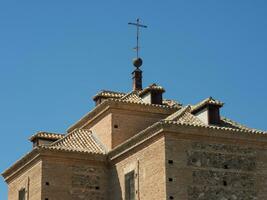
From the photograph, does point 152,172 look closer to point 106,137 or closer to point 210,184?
point 210,184

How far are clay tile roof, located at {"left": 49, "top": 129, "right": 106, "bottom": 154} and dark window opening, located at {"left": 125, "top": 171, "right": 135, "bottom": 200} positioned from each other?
1916 mm

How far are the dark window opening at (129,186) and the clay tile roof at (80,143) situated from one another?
192 centimetres

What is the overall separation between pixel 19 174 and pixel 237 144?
29.2ft

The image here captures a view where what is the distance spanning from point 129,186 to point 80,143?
10.5ft

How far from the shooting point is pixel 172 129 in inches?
975

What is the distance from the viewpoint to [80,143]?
28.8 meters

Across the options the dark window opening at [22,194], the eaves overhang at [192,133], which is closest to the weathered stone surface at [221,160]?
the eaves overhang at [192,133]

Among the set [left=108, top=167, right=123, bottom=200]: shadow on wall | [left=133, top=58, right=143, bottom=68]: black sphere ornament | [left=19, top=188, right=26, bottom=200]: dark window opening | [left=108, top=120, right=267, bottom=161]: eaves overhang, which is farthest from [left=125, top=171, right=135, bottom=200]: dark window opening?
[left=133, top=58, right=143, bottom=68]: black sphere ornament

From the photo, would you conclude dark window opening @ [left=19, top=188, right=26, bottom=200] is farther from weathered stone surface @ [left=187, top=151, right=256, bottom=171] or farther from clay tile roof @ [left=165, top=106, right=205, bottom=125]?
weathered stone surface @ [left=187, top=151, right=256, bottom=171]

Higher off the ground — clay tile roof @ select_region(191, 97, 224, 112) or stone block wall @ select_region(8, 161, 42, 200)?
clay tile roof @ select_region(191, 97, 224, 112)

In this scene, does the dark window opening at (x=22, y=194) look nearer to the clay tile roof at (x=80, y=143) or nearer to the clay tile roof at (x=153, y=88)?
the clay tile roof at (x=80, y=143)

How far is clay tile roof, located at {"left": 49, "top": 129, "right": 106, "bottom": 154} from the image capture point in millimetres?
27859

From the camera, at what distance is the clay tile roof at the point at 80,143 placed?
91.4 feet

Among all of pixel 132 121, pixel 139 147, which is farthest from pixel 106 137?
pixel 139 147
